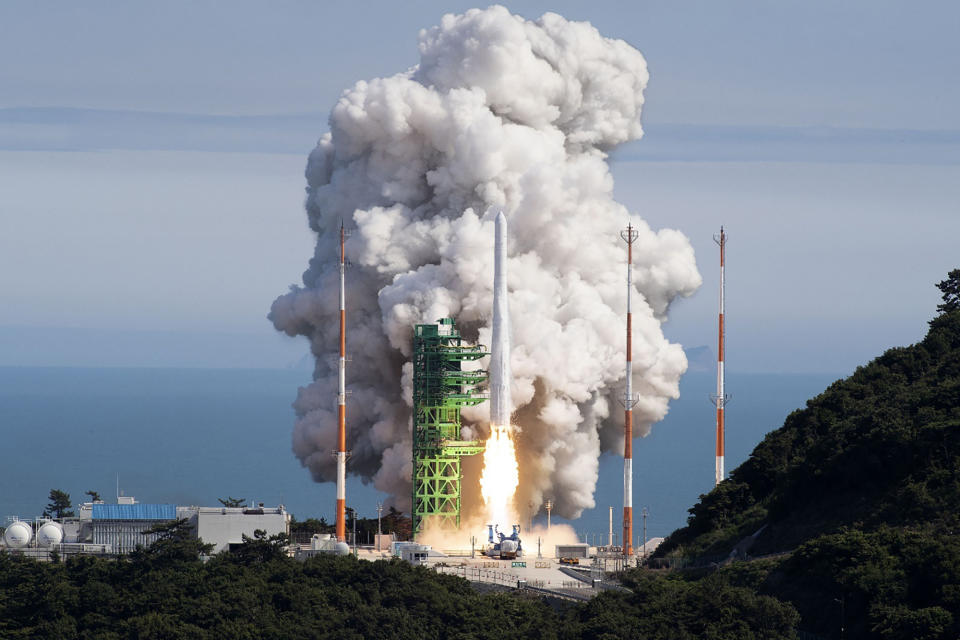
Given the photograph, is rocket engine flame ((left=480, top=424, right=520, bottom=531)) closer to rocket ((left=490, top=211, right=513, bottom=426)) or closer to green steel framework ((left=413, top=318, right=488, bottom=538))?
rocket ((left=490, top=211, right=513, bottom=426))

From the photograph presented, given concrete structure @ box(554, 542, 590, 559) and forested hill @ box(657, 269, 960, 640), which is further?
concrete structure @ box(554, 542, 590, 559)

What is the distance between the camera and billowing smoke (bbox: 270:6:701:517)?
2884 inches

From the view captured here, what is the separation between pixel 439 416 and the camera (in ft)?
234

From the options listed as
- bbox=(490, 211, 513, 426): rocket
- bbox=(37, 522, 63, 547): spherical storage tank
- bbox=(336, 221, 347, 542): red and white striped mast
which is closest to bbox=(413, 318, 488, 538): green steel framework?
bbox=(490, 211, 513, 426): rocket

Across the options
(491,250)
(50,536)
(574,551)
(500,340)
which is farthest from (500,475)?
(50,536)

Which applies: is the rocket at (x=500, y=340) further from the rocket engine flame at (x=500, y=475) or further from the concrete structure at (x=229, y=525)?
the concrete structure at (x=229, y=525)

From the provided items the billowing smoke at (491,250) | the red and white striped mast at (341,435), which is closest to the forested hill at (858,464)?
the billowing smoke at (491,250)

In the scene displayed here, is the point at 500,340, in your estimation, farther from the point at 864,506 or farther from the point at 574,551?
the point at 864,506

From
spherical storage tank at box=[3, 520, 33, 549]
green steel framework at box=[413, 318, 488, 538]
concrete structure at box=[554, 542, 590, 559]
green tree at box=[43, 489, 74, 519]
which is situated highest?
green steel framework at box=[413, 318, 488, 538]

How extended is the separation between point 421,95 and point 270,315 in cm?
1227

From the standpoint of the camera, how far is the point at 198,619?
52.9m

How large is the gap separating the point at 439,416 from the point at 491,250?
6857 mm

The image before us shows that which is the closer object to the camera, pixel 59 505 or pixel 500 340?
pixel 500 340

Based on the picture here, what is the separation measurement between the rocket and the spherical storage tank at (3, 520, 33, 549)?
57.3ft
